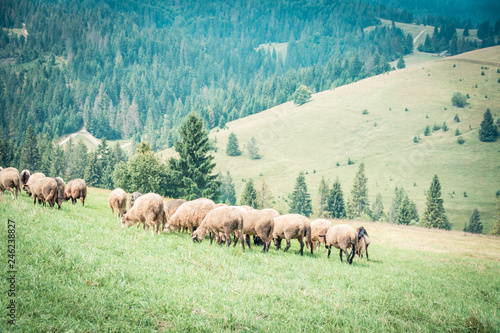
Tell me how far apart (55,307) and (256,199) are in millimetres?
115174

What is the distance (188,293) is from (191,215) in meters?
9.85

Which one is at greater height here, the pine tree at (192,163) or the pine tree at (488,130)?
the pine tree at (488,130)

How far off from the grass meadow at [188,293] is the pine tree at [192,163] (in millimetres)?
45341

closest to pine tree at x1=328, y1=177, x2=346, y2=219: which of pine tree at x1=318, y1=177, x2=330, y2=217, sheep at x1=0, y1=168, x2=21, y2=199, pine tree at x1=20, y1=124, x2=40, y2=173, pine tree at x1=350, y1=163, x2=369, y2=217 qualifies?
pine tree at x1=318, y1=177, x2=330, y2=217

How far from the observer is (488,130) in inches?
6122

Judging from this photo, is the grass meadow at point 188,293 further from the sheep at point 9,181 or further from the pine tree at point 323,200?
the pine tree at point 323,200

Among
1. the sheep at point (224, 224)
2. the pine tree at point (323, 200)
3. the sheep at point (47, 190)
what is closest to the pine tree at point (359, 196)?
the pine tree at point (323, 200)

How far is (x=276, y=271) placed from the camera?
11.2 meters

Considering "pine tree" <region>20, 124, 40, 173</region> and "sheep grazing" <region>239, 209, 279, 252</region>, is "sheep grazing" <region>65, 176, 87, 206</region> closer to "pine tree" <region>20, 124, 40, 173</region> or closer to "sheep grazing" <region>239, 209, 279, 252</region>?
"sheep grazing" <region>239, 209, 279, 252</region>

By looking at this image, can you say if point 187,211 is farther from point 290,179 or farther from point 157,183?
point 290,179

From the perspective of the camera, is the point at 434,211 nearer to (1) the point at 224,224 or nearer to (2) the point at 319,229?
(2) the point at 319,229

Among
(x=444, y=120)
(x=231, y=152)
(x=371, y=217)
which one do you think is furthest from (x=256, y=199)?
(x=444, y=120)

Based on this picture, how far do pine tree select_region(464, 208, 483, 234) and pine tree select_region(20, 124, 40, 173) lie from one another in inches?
6647

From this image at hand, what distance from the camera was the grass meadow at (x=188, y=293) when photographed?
6.29m
